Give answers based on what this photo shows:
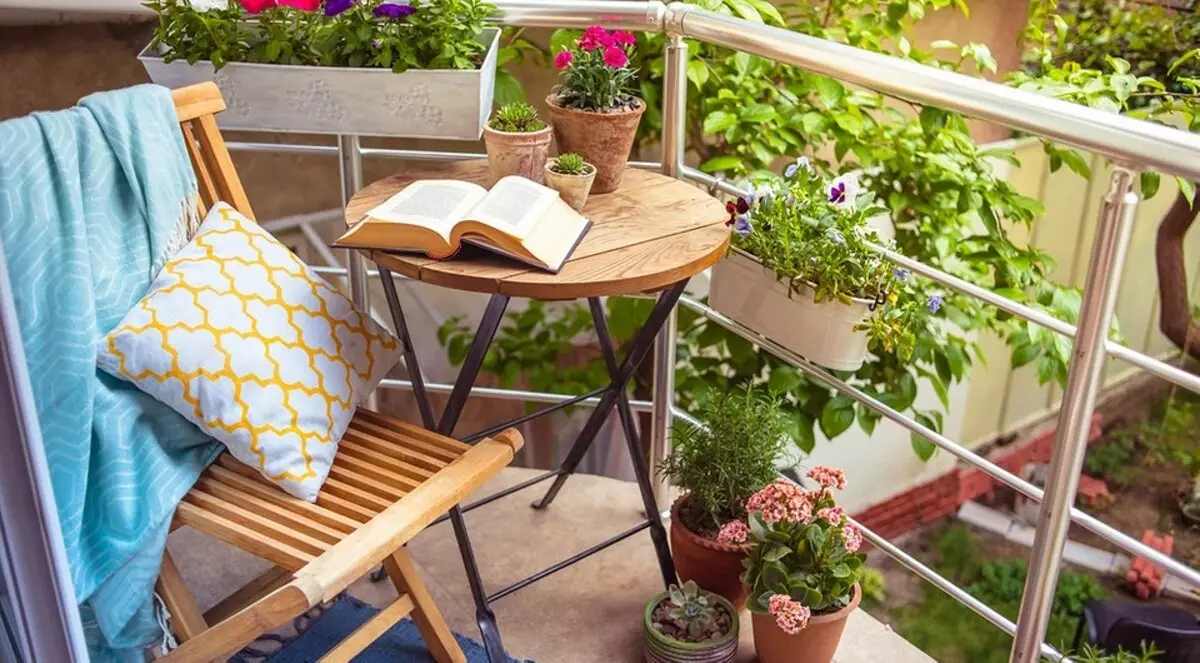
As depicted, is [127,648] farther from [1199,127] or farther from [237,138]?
[1199,127]

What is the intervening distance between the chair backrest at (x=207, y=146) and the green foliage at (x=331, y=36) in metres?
0.10

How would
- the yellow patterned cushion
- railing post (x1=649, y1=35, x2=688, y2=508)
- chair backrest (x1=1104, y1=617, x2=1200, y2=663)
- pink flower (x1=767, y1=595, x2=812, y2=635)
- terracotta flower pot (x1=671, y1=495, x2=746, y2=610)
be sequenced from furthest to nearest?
chair backrest (x1=1104, y1=617, x2=1200, y2=663)
railing post (x1=649, y1=35, x2=688, y2=508)
terracotta flower pot (x1=671, y1=495, x2=746, y2=610)
pink flower (x1=767, y1=595, x2=812, y2=635)
the yellow patterned cushion

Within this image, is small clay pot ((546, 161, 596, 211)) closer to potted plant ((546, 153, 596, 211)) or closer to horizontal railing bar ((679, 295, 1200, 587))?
potted plant ((546, 153, 596, 211))

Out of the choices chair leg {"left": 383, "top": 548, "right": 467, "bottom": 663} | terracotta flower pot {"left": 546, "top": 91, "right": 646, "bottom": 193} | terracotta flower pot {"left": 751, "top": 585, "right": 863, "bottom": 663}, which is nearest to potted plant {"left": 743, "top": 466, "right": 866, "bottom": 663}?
terracotta flower pot {"left": 751, "top": 585, "right": 863, "bottom": 663}

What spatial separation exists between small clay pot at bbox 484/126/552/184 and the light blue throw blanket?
0.54 meters

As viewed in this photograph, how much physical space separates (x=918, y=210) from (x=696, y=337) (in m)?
0.68

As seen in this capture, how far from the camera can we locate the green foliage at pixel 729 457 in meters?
1.98

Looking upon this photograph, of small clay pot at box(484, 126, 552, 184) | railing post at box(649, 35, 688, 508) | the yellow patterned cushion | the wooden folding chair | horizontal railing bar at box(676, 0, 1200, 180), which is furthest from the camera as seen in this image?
railing post at box(649, 35, 688, 508)

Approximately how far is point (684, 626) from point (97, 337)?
1.07 m

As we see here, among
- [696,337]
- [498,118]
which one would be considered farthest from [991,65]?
[498,118]

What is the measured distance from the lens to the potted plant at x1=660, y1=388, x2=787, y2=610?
1973 mm

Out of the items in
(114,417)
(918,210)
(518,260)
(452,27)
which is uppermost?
(452,27)

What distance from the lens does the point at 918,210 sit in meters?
2.89

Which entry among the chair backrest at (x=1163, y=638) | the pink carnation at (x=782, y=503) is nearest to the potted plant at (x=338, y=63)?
the pink carnation at (x=782, y=503)
